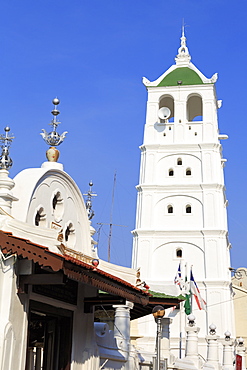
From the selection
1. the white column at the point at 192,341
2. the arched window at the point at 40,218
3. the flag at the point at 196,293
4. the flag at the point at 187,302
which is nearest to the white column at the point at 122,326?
the arched window at the point at 40,218

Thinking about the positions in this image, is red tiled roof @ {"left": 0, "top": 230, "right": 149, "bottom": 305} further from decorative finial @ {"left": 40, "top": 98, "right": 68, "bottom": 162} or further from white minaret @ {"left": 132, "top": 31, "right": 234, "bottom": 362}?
white minaret @ {"left": 132, "top": 31, "right": 234, "bottom": 362}

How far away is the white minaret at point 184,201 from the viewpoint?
45.2 meters

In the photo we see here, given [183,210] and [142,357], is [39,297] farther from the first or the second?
[183,210]

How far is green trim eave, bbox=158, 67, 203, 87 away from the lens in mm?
50250

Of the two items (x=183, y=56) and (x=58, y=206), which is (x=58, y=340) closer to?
(x=58, y=206)

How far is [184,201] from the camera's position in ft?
158

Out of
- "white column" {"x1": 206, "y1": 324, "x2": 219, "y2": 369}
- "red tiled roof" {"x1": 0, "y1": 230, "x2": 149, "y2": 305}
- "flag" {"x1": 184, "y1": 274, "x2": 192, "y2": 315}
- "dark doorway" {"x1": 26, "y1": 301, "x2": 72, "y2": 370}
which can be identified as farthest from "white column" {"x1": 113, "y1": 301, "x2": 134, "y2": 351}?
"flag" {"x1": 184, "y1": 274, "x2": 192, "y2": 315}

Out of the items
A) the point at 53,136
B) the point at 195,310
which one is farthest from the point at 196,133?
the point at 53,136

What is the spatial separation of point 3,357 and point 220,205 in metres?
36.8

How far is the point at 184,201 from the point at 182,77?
1128 cm

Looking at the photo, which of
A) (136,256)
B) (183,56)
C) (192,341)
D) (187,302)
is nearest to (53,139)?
(192,341)

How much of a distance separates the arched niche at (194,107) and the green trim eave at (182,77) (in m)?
1.26

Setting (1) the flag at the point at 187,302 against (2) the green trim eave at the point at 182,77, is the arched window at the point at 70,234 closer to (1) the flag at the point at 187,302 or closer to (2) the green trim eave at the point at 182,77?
(1) the flag at the point at 187,302

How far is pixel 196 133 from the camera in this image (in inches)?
1939
